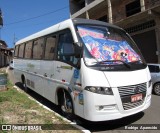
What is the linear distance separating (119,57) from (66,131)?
85.8 inches

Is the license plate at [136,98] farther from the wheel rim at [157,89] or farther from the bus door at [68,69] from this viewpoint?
the wheel rim at [157,89]

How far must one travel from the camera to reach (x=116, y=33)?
6.94 m

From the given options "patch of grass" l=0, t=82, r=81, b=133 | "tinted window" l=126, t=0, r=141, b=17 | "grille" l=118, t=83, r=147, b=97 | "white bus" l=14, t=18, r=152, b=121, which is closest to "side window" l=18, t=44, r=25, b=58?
"patch of grass" l=0, t=82, r=81, b=133

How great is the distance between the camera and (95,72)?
5566 millimetres

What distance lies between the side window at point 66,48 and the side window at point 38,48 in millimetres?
1869

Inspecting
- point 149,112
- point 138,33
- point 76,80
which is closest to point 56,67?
point 76,80

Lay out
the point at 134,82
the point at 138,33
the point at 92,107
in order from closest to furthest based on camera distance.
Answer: the point at 92,107, the point at 134,82, the point at 138,33

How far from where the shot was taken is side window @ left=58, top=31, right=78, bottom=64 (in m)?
6.29

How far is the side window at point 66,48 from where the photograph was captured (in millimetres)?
6292

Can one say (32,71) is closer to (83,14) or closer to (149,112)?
(149,112)

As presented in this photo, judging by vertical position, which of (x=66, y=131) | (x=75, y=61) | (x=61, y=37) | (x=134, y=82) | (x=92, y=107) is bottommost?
(x=66, y=131)

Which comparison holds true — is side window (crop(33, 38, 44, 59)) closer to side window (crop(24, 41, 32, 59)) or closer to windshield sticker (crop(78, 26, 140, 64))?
side window (crop(24, 41, 32, 59))

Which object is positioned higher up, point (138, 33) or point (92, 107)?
point (138, 33)

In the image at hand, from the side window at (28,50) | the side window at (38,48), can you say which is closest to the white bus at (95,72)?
the side window at (38,48)
